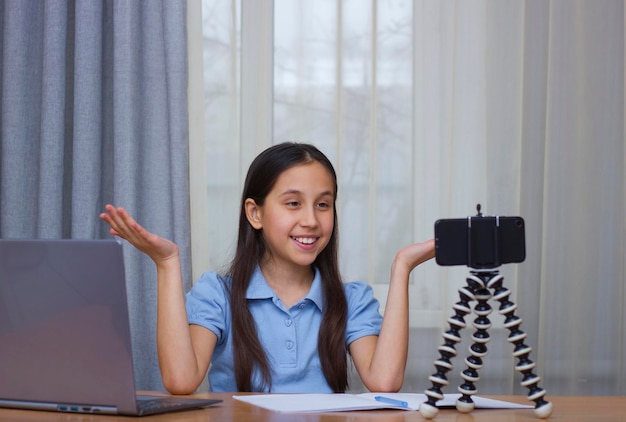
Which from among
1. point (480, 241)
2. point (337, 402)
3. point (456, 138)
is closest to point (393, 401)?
point (337, 402)

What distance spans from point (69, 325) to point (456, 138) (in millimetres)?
1615

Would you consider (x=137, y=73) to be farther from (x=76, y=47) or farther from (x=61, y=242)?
(x=61, y=242)

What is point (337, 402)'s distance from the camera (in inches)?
50.8

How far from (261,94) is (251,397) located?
4.29 ft

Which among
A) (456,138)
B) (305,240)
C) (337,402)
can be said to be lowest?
(337,402)

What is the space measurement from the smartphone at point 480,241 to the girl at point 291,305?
47cm

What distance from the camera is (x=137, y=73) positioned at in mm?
2525

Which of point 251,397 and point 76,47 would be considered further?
point 76,47

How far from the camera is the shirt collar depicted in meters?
1.85

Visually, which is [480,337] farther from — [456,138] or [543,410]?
[456,138]

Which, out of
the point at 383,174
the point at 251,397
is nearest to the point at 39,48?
the point at 383,174

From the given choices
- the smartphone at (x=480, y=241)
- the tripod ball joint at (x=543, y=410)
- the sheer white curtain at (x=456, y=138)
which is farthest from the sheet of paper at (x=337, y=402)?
the sheer white curtain at (x=456, y=138)

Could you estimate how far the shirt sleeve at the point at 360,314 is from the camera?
1.85 metres

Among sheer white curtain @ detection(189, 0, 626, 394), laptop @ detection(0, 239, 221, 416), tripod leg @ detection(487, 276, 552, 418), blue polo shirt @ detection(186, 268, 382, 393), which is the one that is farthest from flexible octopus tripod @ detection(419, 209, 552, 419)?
sheer white curtain @ detection(189, 0, 626, 394)
